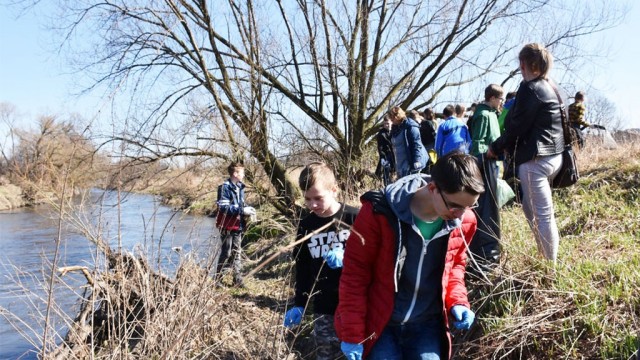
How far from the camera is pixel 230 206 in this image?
6.53 metres

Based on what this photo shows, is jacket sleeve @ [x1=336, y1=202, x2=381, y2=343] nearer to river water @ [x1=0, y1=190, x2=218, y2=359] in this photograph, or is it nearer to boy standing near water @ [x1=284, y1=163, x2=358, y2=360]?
boy standing near water @ [x1=284, y1=163, x2=358, y2=360]

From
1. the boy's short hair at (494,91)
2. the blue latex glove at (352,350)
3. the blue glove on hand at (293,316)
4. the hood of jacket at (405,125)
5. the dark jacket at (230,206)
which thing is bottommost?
the blue glove on hand at (293,316)

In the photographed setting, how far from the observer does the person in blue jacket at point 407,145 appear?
6410mm

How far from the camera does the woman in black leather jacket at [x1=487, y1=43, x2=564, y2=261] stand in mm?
3270

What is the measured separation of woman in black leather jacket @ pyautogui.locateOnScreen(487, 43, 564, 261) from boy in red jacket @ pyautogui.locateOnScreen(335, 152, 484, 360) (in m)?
1.15

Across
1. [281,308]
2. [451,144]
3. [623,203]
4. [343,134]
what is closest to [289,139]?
[343,134]

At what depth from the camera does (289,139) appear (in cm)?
965

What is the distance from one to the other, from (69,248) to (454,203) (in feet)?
36.7

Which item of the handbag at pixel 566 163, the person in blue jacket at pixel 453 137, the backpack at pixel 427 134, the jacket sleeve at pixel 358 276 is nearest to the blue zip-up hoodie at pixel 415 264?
the jacket sleeve at pixel 358 276

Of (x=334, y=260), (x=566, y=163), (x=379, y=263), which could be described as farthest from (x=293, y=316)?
(x=566, y=163)

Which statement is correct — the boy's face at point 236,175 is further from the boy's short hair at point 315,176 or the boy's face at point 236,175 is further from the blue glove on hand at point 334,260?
the blue glove on hand at point 334,260

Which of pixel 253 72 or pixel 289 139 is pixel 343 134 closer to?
pixel 289 139

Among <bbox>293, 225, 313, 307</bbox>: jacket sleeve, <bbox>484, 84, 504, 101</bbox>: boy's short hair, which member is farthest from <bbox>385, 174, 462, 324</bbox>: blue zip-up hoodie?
<bbox>484, 84, 504, 101</bbox>: boy's short hair

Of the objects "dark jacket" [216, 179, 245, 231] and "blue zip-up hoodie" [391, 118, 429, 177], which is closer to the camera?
"blue zip-up hoodie" [391, 118, 429, 177]
